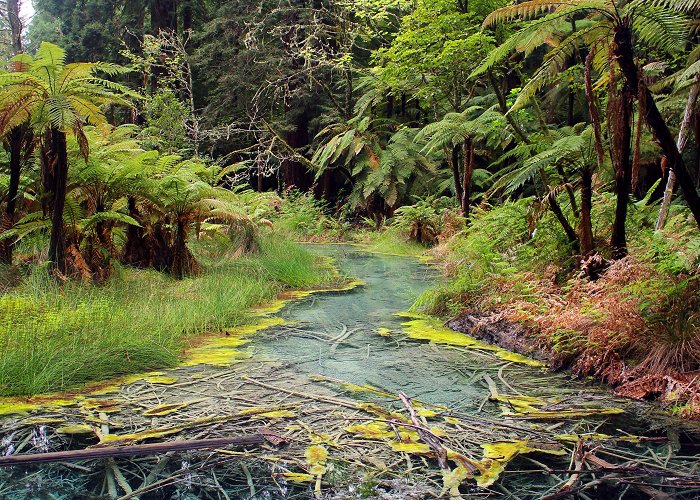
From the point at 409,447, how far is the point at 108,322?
2.42 metres

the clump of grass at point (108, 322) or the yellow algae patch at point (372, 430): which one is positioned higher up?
the clump of grass at point (108, 322)

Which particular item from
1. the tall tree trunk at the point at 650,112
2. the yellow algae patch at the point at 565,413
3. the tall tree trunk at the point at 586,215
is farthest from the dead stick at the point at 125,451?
the tall tree trunk at the point at 586,215

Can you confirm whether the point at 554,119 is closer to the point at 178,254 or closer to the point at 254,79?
the point at 254,79

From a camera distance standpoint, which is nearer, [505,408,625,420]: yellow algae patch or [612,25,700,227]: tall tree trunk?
[505,408,625,420]: yellow algae patch

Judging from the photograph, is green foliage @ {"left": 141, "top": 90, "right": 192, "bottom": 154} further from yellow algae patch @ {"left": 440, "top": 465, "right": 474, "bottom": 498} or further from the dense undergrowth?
yellow algae patch @ {"left": 440, "top": 465, "right": 474, "bottom": 498}

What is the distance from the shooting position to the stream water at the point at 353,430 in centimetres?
233

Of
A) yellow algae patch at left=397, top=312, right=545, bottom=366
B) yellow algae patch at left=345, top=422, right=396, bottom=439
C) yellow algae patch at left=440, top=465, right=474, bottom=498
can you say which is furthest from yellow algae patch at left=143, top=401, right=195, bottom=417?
yellow algae patch at left=397, top=312, right=545, bottom=366

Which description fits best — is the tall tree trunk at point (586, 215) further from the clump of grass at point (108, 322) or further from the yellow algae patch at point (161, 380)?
the yellow algae patch at point (161, 380)

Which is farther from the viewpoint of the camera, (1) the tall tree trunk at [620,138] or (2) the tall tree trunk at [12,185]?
(2) the tall tree trunk at [12,185]

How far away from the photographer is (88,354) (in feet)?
12.0

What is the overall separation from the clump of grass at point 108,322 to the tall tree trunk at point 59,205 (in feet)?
0.66

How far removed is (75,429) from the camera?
283 centimetres

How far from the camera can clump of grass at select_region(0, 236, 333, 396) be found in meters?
3.44

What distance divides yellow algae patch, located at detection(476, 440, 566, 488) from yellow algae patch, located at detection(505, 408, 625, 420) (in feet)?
1.17
